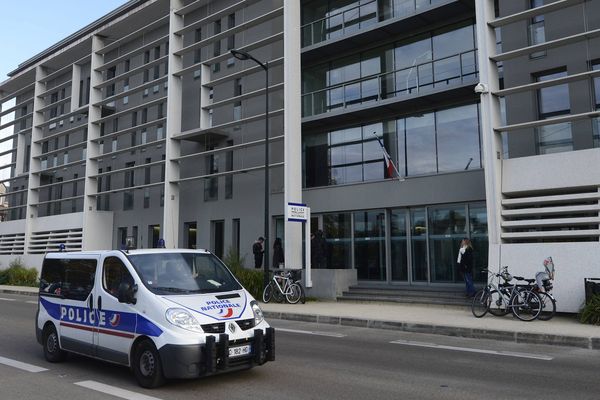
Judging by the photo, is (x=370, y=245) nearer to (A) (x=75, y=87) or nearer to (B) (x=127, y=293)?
(B) (x=127, y=293)

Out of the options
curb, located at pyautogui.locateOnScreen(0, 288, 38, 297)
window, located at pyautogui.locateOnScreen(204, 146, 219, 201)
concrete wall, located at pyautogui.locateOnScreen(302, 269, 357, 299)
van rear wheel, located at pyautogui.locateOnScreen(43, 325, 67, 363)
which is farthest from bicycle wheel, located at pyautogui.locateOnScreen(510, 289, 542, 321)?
curb, located at pyautogui.locateOnScreen(0, 288, 38, 297)

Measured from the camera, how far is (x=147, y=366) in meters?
6.64

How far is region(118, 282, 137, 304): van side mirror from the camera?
6.90 metres

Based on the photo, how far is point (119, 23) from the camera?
30375 mm

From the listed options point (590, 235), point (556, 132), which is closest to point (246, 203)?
point (556, 132)

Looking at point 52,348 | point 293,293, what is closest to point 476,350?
point 52,348

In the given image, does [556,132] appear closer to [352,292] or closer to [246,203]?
[352,292]

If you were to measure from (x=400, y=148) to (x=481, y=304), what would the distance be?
8862 millimetres

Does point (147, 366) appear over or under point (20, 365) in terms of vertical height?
over

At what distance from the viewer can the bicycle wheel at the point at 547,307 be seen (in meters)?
12.9

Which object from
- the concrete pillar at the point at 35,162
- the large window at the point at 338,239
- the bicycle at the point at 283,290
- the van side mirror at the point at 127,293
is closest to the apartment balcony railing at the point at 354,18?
the large window at the point at 338,239

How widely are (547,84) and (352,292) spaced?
9215mm

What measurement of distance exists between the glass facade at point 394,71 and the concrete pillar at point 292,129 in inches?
91.6

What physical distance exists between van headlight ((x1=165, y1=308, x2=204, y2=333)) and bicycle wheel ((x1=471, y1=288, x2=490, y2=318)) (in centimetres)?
932
